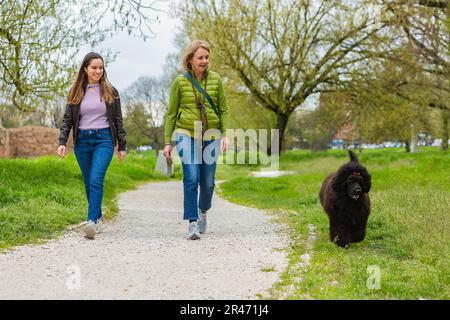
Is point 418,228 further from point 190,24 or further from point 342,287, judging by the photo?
point 190,24

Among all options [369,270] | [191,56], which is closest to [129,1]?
[191,56]

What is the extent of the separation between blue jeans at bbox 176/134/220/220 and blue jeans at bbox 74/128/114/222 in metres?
0.96

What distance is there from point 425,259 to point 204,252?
7.36ft

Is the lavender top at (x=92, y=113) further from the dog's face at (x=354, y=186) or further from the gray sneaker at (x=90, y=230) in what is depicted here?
the dog's face at (x=354, y=186)

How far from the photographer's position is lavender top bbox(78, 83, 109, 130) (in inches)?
271

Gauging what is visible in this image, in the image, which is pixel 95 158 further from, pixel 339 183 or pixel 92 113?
pixel 339 183

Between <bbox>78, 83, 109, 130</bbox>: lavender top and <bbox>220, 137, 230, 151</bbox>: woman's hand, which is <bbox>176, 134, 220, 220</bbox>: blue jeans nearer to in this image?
<bbox>220, 137, 230, 151</bbox>: woman's hand

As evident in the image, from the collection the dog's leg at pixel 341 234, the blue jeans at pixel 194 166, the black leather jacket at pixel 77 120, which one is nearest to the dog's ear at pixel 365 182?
the dog's leg at pixel 341 234

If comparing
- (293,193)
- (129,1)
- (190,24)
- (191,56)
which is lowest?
(293,193)

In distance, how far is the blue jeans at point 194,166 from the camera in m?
6.56

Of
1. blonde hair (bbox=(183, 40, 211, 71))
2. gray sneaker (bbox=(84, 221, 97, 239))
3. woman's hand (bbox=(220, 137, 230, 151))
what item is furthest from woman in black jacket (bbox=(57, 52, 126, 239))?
woman's hand (bbox=(220, 137, 230, 151))

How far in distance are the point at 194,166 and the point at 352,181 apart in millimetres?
1847
